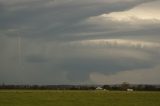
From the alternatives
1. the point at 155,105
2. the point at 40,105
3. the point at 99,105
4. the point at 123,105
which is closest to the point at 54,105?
the point at 40,105

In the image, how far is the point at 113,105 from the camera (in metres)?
55.1

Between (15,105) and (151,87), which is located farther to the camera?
(151,87)

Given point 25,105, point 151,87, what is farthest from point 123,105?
point 151,87

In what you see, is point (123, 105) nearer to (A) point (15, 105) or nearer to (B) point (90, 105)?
(B) point (90, 105)

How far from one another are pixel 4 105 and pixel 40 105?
4.93 m

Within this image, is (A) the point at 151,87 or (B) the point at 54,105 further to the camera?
(A) the point at 151,87

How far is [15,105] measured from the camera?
54.1 m

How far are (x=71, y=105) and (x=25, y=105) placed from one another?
6.40 metres

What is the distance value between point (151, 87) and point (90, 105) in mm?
111734

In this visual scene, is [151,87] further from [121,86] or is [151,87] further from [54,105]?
[54,105]

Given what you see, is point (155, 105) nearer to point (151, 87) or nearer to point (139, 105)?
point (139, 105)

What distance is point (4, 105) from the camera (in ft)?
176

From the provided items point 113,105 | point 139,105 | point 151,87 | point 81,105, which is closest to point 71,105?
point 81,105

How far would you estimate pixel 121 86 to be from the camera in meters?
170
